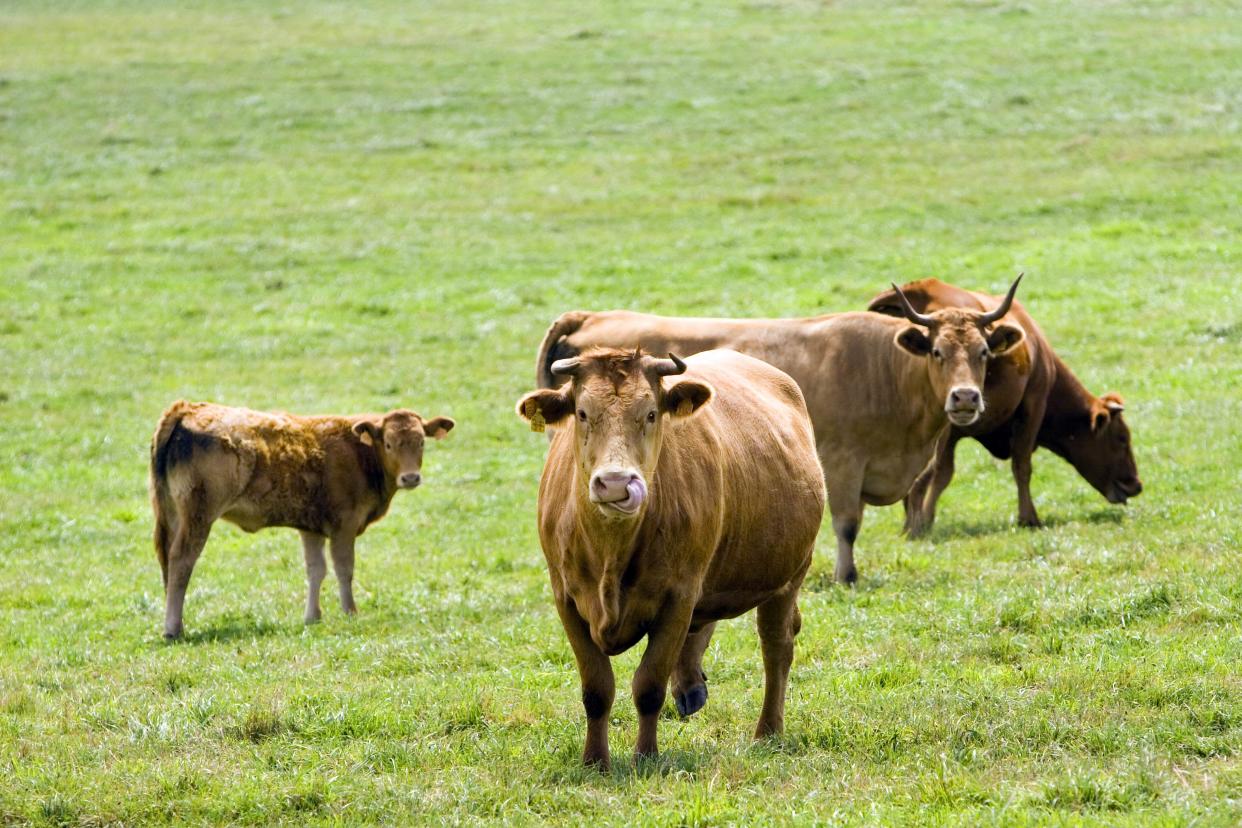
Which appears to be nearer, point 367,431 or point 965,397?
point 965,397

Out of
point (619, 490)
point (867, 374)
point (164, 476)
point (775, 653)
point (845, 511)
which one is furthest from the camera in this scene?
point (867, 374)

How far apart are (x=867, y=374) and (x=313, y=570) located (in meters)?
4.90

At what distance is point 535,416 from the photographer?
740cm

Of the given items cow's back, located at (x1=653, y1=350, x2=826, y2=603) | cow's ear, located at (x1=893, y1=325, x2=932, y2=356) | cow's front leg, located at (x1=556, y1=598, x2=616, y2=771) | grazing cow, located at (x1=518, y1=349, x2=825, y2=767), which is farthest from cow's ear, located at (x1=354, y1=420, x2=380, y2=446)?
cow's front leg, located at (x1=556, y1=598, x2=616, y2=771)

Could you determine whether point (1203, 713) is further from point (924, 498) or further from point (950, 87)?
point (950, 87)

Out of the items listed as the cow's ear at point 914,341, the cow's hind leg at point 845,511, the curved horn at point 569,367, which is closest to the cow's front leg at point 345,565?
the cow's hind leg at point 845,511

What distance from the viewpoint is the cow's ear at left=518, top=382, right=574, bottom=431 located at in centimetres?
721

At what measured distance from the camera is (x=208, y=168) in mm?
35281

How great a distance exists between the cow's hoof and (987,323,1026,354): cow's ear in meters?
5.59

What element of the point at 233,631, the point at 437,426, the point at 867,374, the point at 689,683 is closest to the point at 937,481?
the point at 867,374

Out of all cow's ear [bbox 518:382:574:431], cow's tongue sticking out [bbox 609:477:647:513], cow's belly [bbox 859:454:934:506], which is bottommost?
cow's belly [bbox 859:454:934:506]

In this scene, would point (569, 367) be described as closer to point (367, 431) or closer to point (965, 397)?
point (965, 397)

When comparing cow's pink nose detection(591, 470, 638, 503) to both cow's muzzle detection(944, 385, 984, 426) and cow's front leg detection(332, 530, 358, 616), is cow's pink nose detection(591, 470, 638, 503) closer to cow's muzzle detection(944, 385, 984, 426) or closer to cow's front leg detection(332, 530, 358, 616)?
cow's muzzle detection(944, 385, 984, 426)

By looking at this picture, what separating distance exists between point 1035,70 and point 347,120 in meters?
17.8
